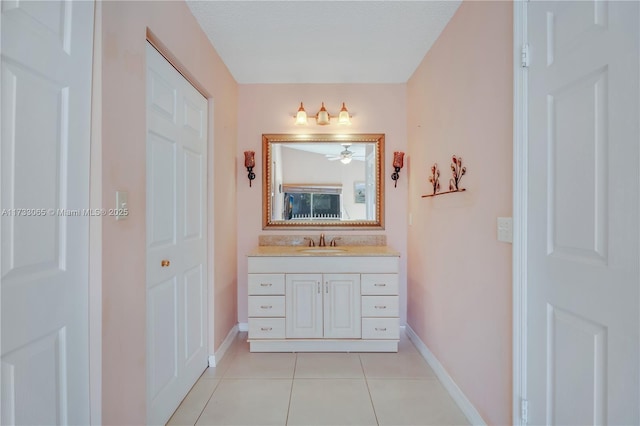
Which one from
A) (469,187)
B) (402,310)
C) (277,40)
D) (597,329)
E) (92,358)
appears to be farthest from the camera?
(402,310)

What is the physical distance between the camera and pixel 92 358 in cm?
108

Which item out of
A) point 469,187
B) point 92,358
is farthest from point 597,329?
point 92,358

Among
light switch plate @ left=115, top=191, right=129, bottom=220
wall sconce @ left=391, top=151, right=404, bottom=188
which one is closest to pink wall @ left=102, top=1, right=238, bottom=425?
light switch plate @ left=115, top=191, right=129, bottom=220

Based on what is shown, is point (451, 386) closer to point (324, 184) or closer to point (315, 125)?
point (324, 184)

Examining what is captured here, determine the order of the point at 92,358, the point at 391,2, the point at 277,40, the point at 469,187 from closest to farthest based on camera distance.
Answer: the point at 92,358, the point at 469,187, the point at 391,2, the point at 277,40

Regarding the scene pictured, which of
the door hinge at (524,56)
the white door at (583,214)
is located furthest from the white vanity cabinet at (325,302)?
the door hinge at (524,56)

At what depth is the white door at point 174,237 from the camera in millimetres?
1502

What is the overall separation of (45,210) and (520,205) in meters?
1.76

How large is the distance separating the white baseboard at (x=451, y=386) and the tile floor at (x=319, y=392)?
4cm

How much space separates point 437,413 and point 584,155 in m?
1.58

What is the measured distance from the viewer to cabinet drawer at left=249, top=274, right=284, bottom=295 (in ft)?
8.02

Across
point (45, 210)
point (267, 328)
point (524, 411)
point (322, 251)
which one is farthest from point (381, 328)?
point (45, 210)

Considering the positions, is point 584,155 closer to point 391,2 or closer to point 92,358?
point 391,2

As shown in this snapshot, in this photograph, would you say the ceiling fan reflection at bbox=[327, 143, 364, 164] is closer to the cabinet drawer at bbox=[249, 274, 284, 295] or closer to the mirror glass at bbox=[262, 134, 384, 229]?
the mirror glass at bbox=[262, 134, 384, 229]
